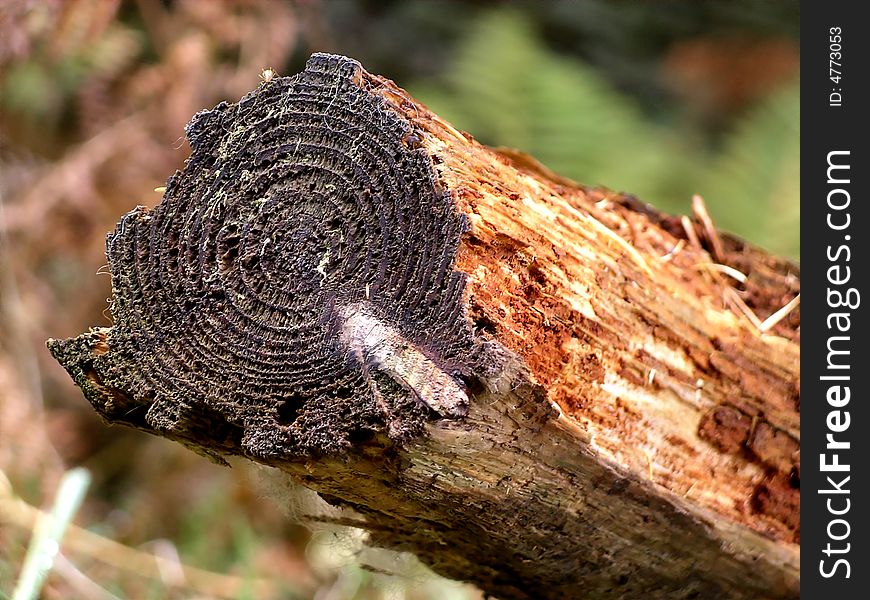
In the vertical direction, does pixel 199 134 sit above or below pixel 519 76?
below

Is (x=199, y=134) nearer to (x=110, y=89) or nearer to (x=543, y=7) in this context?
(x=110, y=89)

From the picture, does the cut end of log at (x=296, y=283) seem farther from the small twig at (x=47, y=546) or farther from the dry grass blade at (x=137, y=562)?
the dry grass blade at (x=137, y=562)

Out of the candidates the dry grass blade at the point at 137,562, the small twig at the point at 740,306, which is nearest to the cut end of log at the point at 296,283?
the small twig at the point at 740,306

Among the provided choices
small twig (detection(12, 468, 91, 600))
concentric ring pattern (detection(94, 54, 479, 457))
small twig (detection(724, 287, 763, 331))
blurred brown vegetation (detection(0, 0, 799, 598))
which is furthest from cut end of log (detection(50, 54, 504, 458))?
blurred brown vegetation (detection(0, 0, 799, 598))

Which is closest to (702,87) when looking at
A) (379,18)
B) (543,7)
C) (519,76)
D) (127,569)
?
(543,7)

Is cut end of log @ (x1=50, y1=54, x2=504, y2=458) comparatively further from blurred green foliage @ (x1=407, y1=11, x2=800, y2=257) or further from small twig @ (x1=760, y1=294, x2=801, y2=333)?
blurred green foliage @ (x1=407, y1=11, x2=800, y2=257)
